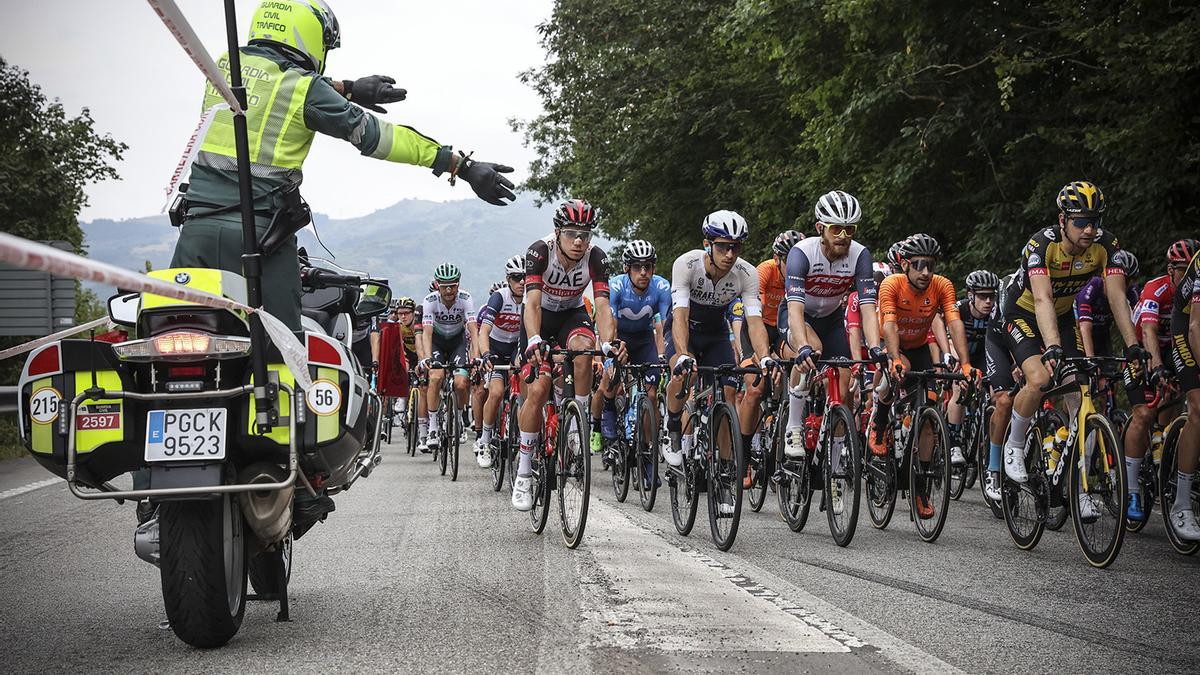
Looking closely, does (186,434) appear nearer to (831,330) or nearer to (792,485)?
(792,485)

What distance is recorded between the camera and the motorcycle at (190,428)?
4.57 m

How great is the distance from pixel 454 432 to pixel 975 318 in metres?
5.40

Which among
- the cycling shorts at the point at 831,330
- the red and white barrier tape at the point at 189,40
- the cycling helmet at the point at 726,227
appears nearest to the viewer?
the red and white barrier tape at the point at 189,40

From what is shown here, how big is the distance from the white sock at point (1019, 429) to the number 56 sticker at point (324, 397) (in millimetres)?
5207

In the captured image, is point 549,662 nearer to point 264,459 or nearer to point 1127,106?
point 264,459

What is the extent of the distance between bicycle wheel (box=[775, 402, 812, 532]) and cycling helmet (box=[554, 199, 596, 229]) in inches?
76.9

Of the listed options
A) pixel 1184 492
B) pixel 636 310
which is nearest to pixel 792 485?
pixel 1184 492

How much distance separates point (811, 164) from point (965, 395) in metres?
11.6

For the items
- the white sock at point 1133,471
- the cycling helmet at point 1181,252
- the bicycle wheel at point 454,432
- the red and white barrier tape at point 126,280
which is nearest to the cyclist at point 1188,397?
the white sock at point 1133,471

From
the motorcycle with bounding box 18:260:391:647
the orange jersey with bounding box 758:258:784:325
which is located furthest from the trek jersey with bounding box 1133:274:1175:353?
the motorcycle with bounding box 18:260:391:647

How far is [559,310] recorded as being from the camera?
10117 millimetres

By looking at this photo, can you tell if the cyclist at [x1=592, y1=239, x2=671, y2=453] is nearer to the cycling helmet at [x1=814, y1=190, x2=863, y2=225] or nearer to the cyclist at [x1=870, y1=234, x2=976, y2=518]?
the cyclist at [x1=870, y1=234, x2=976, y2=518]

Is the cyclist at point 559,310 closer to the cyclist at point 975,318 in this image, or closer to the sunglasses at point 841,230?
the sunglasses at point 841,230

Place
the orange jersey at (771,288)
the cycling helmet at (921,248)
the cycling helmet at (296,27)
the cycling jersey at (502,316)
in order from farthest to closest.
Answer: the cycling jersey at (502,316) < the orange jersey at (771,288) < the cycling helmet at (921,248) < the cycling helmet at (296,27)
